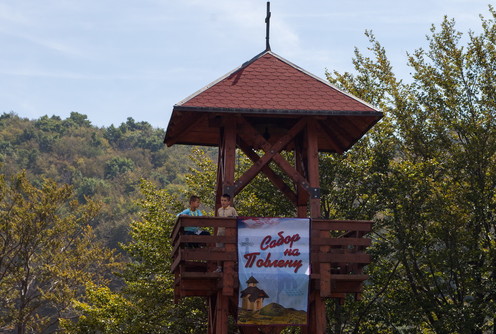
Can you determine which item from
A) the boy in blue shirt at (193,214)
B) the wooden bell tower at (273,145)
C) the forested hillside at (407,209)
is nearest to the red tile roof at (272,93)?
the wooden bell tower at (273,145)

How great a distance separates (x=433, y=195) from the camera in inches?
976

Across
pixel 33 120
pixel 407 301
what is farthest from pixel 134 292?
pixel 33 120

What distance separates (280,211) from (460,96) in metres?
6.98

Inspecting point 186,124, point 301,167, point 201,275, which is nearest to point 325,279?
point 201,275

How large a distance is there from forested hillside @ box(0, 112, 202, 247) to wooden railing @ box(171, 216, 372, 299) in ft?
286

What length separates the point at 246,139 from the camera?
54.6 ft

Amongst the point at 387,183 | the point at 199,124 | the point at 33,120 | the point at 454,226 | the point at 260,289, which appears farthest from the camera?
the point at 33,120

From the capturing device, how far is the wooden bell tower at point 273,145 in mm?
14953

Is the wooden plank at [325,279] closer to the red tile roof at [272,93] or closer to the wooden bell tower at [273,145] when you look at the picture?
the wooden bell tower at [273,145]

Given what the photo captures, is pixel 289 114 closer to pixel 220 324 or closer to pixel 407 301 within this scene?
pixel 220 324

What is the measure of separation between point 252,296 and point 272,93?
4.04 metres

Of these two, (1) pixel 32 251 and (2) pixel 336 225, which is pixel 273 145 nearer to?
(2) pixel 336 225

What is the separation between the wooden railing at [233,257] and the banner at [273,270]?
0.65 ft

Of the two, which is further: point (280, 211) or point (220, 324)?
point (280, 211)
